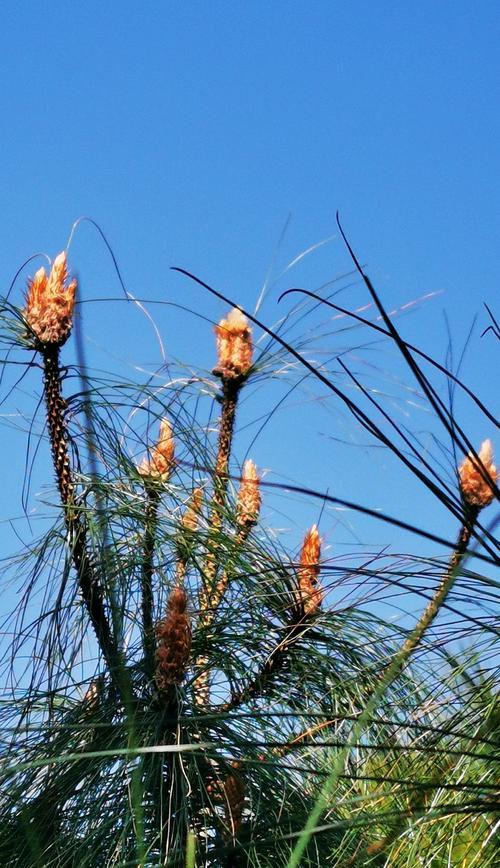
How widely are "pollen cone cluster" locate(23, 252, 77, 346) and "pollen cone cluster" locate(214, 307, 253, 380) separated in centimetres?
50

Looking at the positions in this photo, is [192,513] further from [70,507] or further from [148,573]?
[70,507]

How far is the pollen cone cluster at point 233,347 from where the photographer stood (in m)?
2.33

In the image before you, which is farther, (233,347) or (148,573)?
(233,347)

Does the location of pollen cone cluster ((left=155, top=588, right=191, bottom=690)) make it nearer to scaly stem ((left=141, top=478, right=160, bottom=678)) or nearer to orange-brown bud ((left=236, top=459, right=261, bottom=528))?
scaly stem ((left=141, top=478, right=160, bottom=678))

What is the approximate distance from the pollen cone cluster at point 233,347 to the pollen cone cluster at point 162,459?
0.72 ft

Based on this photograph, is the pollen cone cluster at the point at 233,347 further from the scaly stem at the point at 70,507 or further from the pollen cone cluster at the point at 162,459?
the scaly stem at the point at 70,507

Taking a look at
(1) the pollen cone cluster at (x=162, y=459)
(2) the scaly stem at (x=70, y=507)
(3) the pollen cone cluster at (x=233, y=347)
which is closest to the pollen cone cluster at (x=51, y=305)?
(2) the scaly stem at (x=70, y=507)

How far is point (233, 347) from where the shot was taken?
2.36 meters

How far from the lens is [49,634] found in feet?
6.11

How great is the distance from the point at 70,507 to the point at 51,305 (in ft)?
1.17

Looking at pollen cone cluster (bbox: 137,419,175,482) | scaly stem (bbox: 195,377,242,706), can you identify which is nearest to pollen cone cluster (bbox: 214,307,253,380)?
scaly stem (bbox: 195,377,242,706)

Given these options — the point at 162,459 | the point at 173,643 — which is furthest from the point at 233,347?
the point at 173,643

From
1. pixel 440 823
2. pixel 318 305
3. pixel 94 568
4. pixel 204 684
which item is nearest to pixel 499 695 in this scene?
pixel 440 823

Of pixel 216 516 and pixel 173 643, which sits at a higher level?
pixel 216 516
